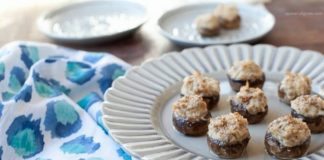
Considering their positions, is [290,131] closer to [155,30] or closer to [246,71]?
[246,71]

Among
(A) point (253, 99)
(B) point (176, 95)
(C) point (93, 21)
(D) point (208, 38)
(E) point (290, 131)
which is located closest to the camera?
(E) point (290, 131)

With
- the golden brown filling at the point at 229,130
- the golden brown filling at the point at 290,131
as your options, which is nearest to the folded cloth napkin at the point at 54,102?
the golden brown filling at the point at 229,130

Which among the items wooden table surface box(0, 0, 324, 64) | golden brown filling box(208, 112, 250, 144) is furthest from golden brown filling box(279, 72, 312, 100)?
wooden table surface box(0, 0, 324, 64)

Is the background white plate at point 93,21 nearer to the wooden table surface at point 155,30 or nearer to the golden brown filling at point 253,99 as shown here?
the wooden table surface at point 155,30

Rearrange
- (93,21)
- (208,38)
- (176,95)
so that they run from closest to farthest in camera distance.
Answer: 1. (176,95)
2. (208,38)
3. (93,21)

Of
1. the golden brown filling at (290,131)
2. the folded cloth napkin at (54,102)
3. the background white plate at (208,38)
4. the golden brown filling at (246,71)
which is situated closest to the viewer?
the golden brown filling at (290,131)

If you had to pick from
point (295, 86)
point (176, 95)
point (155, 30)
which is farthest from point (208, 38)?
point (295, 86)

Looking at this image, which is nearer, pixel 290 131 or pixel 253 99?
pixel 290 131
